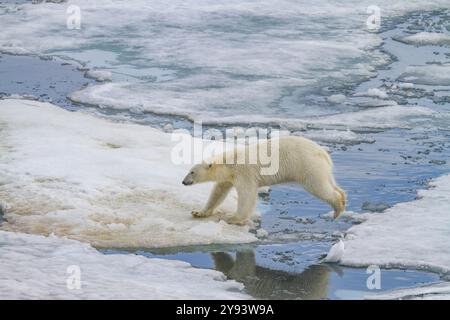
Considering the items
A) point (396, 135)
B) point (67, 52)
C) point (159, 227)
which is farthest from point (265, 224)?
point (67, 52)

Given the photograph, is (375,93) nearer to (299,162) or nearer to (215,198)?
(299,162)

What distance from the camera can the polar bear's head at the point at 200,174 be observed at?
8.59 m

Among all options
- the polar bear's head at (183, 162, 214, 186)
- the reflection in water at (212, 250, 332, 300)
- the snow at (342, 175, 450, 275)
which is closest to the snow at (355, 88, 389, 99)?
the snow at (342, 175, 450, 275)

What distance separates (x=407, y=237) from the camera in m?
8.00

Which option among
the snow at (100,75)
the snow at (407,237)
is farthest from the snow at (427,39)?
the snow at (407,237)

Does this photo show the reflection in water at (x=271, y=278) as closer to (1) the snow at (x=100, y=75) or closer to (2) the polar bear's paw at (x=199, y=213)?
(2) the polar bear's paw at (x=199, y=213)

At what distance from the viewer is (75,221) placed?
8.16 metres

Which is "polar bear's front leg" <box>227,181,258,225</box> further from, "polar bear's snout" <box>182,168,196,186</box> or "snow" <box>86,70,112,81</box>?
"snow" <box>86,70,112,81</box>

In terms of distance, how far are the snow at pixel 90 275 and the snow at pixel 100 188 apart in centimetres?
41

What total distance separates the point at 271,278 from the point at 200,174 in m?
1.74

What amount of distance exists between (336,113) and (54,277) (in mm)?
7049

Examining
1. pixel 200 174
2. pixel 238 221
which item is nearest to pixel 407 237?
pixel 238 221
